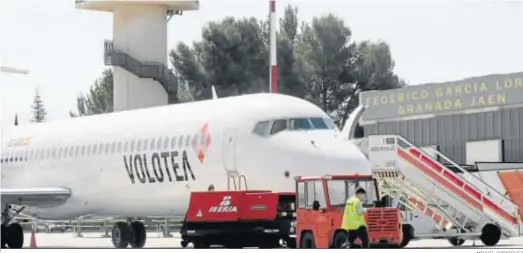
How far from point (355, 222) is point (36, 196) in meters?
11.8

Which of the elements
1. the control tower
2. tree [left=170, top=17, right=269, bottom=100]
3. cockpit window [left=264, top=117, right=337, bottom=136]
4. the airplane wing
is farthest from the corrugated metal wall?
cockpit window [left=264, top=117, right=337, bottom=136]

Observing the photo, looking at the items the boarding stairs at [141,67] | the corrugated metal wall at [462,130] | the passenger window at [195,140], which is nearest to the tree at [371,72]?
the corrugated metal wall at [462,130]

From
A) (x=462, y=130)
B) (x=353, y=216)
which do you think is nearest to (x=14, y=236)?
(x=353, y=216)

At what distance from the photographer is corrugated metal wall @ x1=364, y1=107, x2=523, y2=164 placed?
4856 centimetres

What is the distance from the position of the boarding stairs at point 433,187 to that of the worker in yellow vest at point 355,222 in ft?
25.4

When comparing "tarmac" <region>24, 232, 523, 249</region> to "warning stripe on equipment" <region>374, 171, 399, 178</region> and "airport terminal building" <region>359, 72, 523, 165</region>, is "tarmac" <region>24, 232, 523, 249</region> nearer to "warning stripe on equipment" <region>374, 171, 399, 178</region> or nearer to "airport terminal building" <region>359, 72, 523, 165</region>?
"warning stripe on equipment" <region>374, 171, 399, 178</region>

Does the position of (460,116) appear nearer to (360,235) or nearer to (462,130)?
(462,130)

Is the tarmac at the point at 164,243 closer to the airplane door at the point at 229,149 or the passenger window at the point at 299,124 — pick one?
the airplane door at the point at 229,149

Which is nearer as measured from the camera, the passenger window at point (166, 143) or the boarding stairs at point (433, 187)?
the passenger window at point (166, 143)

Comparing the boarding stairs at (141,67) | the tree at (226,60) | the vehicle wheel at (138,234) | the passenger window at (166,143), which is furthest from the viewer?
the tree at (226,60)

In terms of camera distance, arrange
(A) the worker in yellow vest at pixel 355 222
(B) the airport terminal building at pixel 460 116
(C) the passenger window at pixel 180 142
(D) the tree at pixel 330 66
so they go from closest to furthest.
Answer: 1. (A) the worker in yellow vest at pixel 355 222
2. (C) the passenger window at pixel 180 142
3. (B) the airport terminal building at pixel 460 116
4. (D) the tree at pixel 330 66

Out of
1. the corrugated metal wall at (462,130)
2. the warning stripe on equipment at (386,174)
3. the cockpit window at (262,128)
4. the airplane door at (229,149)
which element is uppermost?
the corrugated metal wall at (462,130)

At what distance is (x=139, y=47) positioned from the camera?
58438 millimetres

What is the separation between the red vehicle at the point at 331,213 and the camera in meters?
22.5
